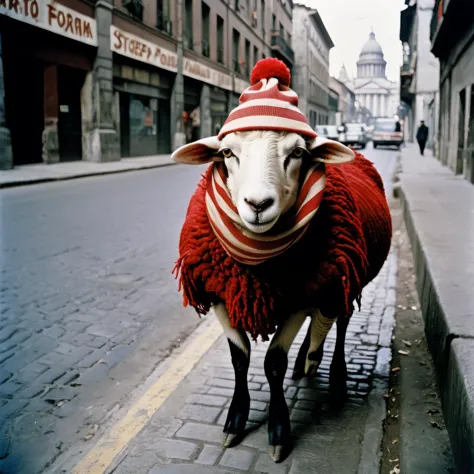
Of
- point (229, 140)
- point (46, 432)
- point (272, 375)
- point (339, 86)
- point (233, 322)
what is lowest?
point (46, 432)

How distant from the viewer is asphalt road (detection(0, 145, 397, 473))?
311 centimetres

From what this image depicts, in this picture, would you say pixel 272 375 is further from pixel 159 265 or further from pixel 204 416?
pixel 159 265

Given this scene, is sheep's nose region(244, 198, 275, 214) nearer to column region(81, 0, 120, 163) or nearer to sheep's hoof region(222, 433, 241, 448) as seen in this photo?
sheep's hoof region(222, 433, 241, 448)

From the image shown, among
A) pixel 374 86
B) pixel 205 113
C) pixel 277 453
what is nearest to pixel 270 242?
pixel 277 453

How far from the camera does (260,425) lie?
118 inches

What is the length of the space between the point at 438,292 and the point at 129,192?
375 inches

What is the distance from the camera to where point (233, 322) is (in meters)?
2.74

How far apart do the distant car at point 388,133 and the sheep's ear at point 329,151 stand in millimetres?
39431

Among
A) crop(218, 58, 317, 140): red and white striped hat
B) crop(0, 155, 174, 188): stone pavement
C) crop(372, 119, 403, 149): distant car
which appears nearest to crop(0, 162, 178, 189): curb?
crop(0, 155, 174, 188): stone pavement

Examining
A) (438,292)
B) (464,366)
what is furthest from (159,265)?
(464,366)

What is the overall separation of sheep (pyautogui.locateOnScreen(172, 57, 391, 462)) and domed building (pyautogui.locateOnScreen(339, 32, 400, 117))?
146151mm

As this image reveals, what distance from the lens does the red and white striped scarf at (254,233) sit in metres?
2.46

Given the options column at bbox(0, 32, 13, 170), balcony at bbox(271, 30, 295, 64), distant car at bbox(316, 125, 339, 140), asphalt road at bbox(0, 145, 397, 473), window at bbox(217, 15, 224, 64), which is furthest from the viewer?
balcony at bbox(271, 30, 295, 64)

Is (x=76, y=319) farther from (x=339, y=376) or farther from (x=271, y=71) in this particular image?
(x=271, y=71)
